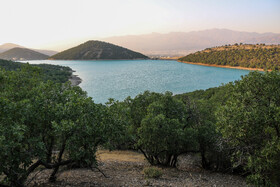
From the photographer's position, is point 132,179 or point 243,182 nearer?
point 132,179

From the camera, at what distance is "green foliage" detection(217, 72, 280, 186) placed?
9.14 m

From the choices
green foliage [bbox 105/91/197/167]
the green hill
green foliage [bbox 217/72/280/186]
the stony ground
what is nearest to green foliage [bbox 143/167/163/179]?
the stony ground

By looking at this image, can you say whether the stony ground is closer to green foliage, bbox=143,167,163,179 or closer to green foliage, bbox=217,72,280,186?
green foliage, bbox=143,167,163,179

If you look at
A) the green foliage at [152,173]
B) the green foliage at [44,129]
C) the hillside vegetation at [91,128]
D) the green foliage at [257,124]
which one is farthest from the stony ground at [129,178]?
the green foliage at [257,124]

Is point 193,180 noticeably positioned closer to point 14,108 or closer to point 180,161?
point 180,161

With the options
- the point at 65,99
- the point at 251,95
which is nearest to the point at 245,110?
the point at 251,95

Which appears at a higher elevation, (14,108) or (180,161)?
(14,108)

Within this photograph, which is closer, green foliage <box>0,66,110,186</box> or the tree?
green foliage <box>0,66,110,186</box>

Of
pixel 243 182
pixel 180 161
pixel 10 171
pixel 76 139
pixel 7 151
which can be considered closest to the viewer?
pixel 7 151

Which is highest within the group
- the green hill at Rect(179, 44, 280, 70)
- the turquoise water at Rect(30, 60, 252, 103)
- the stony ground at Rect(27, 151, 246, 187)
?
the green hill at Rect(179, 44, 280, 70)

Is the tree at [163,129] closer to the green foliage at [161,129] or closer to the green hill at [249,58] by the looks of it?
the green foliage at [161,129]

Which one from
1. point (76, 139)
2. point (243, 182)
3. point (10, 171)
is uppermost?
point (76, 139)

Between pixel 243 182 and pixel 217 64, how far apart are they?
528 feet

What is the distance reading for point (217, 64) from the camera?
162 m
